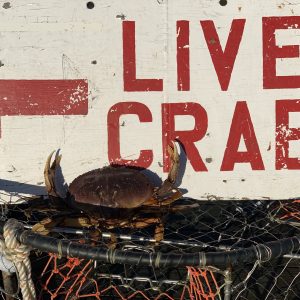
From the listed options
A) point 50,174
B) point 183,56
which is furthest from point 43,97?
point 183,56

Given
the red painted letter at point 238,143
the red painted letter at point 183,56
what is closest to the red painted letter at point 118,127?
the red painted letter at point 183,56

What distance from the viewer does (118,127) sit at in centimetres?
149

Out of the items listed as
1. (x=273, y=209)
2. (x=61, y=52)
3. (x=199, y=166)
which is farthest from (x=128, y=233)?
(x=61, y=52)

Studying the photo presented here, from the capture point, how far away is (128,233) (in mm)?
1529

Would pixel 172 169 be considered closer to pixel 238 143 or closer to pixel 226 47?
pixel 238 143

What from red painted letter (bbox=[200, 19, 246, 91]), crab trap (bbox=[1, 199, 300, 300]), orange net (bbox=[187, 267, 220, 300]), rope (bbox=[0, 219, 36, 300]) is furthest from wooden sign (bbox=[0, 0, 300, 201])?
rope (bbox=[0, 219, 36, 300])

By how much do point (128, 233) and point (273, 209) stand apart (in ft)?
1.78

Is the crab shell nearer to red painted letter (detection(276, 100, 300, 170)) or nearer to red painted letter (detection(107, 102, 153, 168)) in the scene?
red painted letter (detection(107, 102, 153, 168))

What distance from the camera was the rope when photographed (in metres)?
1.06

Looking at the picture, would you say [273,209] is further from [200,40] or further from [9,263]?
[9,263]

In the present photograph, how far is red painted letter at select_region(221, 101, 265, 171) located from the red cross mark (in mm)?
505

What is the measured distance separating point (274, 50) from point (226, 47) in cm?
16

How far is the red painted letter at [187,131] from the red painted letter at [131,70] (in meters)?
0.08

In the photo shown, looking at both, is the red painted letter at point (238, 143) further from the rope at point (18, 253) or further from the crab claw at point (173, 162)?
the rope at point (18, 253)
